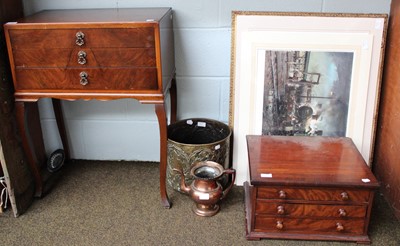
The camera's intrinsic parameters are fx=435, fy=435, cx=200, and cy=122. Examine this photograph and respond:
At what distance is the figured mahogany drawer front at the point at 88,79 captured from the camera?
1809 mm

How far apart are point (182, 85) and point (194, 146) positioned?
379mm

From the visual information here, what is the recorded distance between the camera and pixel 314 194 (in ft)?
5.85

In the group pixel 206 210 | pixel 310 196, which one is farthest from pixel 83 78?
pixel 310 196

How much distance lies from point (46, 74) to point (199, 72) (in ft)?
2.49

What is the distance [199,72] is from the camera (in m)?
2.23

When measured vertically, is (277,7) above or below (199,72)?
above

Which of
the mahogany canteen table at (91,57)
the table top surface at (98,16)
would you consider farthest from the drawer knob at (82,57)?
the table top surface at (98,16)

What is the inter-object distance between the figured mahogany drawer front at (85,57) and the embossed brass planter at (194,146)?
1.57ft

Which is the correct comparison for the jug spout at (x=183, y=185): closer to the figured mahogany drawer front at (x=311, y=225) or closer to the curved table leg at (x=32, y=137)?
the figured mahogany drawer front at (x=311, y=225)

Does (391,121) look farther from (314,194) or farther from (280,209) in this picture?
(280,209)

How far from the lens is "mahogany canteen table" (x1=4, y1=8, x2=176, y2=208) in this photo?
1.75 m

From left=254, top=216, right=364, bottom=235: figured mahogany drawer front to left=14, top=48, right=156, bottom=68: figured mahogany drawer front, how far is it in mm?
826

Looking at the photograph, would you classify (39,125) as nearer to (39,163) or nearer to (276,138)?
(39,163)

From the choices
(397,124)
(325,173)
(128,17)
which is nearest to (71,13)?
(128,17)
